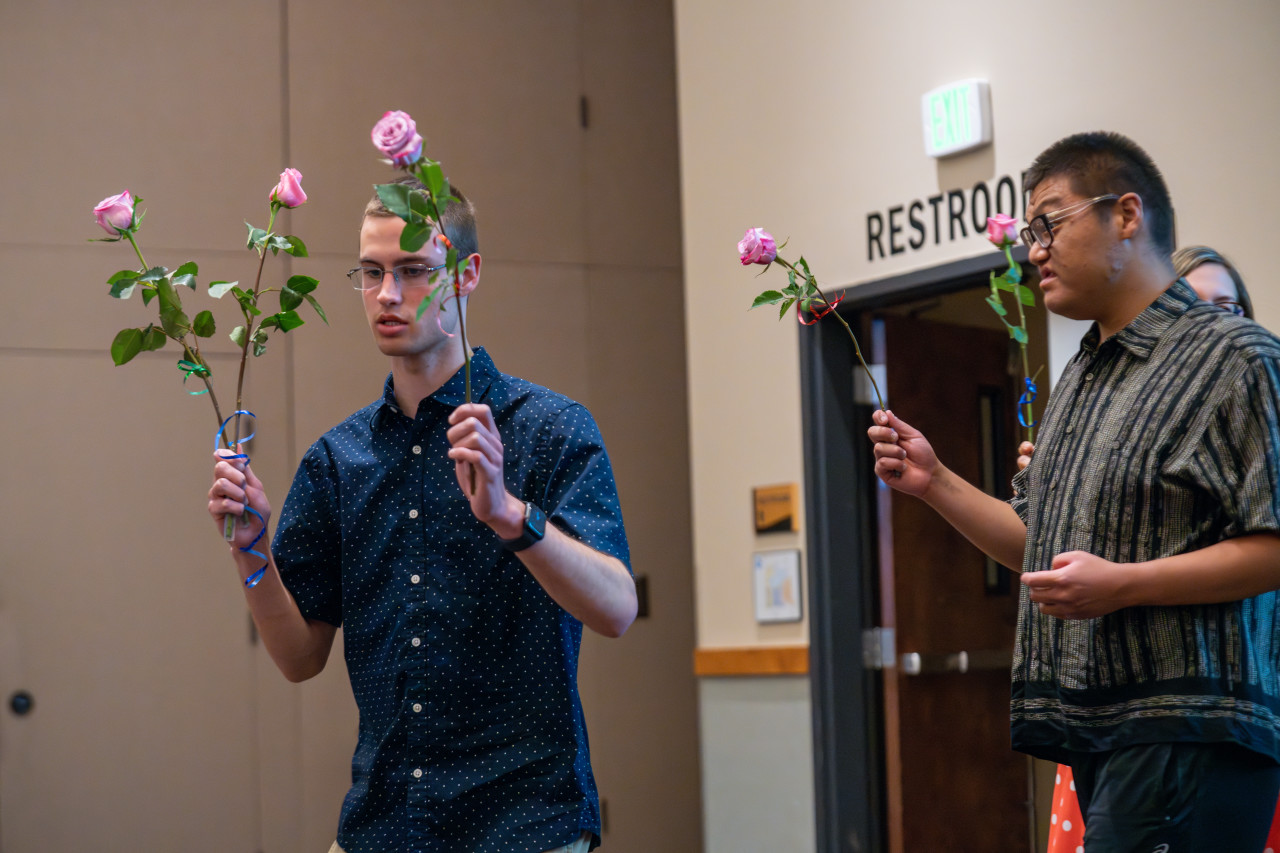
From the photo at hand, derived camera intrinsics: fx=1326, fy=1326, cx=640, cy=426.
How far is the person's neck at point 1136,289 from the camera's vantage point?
1.70 meters

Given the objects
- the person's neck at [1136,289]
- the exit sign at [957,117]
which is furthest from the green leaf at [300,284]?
the exit sign at [957,117]

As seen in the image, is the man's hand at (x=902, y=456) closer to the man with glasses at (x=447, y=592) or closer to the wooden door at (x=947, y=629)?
the man with glasses at (x=447, y=592)

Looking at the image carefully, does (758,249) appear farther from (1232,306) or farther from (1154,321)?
(1232,306)

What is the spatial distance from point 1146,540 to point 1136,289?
33cm

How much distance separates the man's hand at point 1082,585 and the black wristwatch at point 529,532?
57cm

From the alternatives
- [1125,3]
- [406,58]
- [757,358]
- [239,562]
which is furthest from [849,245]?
[239,562]

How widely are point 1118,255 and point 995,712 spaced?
2939 millimetres

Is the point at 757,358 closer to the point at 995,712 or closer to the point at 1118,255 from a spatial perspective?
the point at 995,712

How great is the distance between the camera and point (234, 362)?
4.45 m

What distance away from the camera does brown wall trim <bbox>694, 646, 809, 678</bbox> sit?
4.10 m

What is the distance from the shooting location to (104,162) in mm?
4336

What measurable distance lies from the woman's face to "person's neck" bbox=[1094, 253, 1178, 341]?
21.5 inches

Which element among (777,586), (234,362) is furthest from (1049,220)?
(234,362)

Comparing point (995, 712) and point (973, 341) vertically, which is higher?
point (973, 341)
